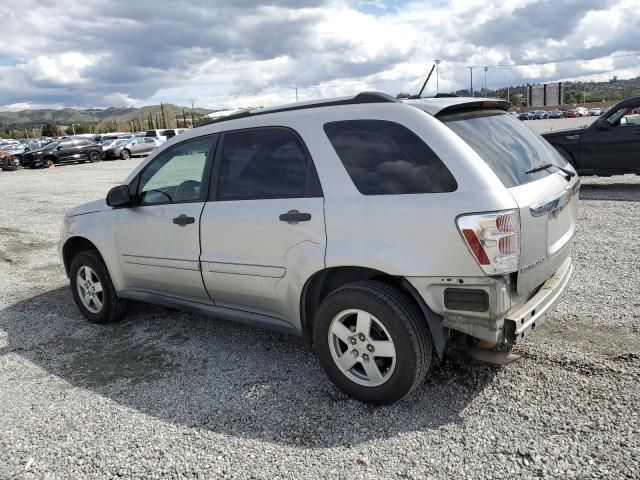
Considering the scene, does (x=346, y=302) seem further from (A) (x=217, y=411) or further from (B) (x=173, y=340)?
(B) (x=173, y=340)

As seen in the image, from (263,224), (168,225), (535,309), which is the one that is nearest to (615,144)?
(535,309)

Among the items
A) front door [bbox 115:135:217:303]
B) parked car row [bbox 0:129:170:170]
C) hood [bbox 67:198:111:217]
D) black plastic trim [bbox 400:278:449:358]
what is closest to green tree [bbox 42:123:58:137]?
parked car row [bbox 0:129:170:170]

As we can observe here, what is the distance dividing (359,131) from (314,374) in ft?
5.75

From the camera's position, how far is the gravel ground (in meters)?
2.84

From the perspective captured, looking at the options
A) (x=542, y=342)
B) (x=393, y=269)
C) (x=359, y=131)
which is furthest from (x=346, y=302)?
(x=542, y=342)

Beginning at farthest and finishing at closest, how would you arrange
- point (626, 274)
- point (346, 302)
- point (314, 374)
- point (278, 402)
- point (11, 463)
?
1. point (626, 274)
2. point (314, 374)
3. point (278, 402)
4. point (346, 302)
5. point (11, 463)

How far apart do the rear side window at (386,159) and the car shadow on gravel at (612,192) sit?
828cm

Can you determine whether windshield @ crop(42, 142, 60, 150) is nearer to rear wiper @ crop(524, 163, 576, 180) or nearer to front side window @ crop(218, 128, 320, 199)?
front side window @ crop(218, 128, 320, 199)

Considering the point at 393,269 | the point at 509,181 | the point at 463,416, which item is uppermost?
the point at 509,181

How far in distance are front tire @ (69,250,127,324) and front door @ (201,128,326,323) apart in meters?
1.41

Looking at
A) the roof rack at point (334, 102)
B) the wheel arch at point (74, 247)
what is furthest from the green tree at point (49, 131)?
the roof rack at point (334, 102)

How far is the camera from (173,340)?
15.4 feet

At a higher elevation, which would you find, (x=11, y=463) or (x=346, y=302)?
(x=346, y=302)

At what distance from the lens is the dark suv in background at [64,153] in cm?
3106
